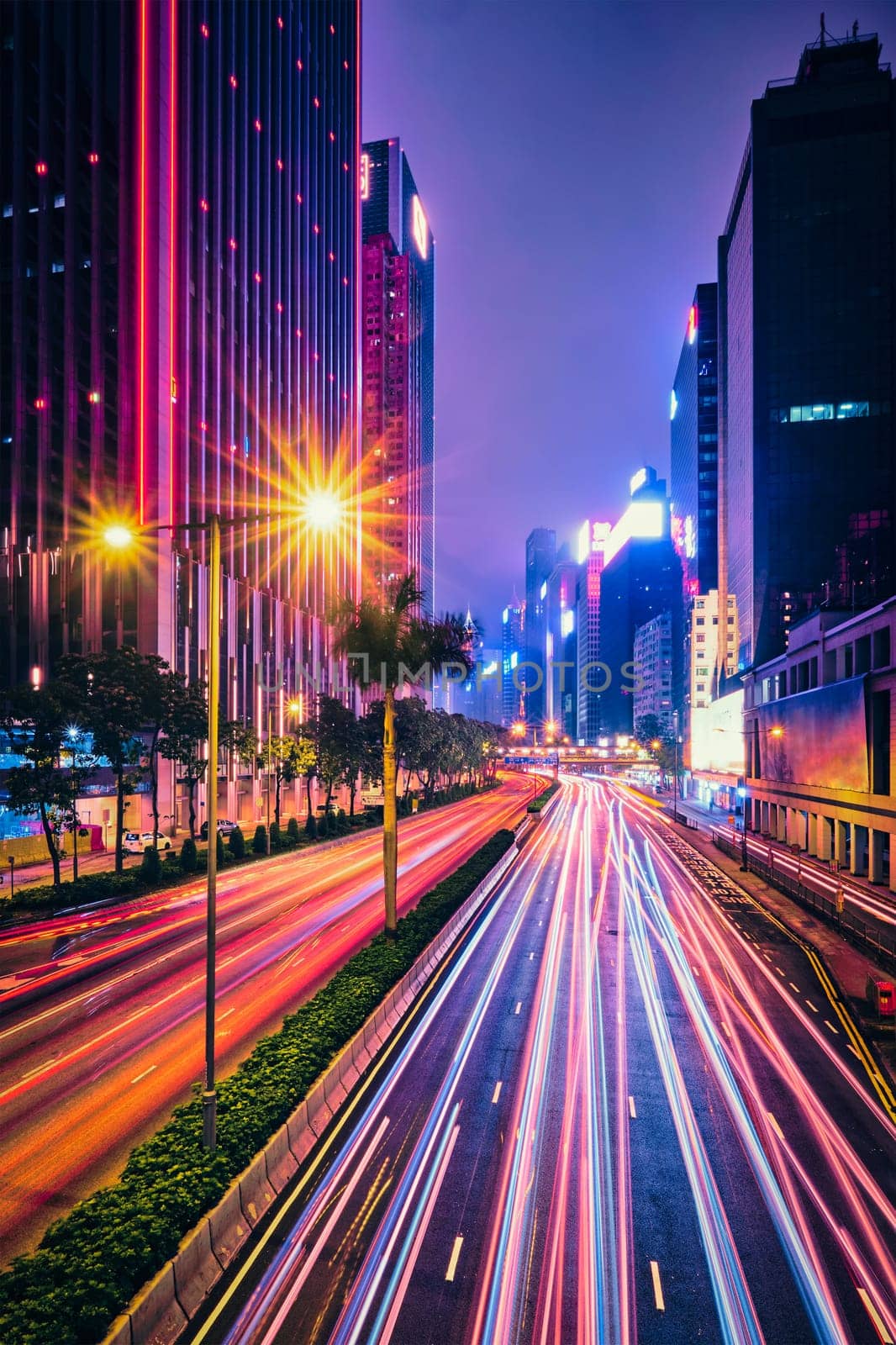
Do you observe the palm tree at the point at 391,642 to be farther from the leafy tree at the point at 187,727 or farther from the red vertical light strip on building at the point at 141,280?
the red vertical light strip on building at the point at 141,280

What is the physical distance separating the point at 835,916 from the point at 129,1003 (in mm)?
29575

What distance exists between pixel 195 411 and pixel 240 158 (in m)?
32.8

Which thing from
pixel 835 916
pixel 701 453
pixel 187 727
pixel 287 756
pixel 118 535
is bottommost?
pixel 835 916

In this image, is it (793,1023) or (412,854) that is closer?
(793,1023)

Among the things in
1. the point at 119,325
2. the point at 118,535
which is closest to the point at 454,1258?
the point at 118,535

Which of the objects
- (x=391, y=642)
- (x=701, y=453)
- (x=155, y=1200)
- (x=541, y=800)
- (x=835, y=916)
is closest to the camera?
(x=155, y=1200)

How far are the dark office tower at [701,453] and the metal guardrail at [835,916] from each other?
105 m

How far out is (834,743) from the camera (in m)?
50.2

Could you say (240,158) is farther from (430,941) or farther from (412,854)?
(430,941)

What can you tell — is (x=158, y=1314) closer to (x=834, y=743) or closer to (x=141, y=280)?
(x=834, y=743)

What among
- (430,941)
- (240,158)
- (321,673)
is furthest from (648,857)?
(240,158)

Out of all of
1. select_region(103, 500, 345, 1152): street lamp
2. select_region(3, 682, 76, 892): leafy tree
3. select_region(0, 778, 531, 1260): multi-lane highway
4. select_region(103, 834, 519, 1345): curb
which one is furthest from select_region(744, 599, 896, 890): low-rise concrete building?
select_region(3, 682, 76, 892): leafy tree

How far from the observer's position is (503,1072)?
17.8 meters

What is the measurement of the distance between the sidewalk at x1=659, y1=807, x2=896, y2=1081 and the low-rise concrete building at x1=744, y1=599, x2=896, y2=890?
785 centimetres
